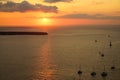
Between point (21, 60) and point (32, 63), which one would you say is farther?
point (21, 60)

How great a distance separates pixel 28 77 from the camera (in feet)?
199

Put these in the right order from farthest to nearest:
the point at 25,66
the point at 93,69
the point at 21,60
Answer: the point at 21,60
the point at 25,66
the point at 93,69

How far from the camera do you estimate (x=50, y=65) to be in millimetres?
75875

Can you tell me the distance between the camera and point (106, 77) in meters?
58.7

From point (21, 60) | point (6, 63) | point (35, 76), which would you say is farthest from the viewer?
point (21, 60)

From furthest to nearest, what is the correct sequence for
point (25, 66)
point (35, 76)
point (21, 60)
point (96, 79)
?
point (21, 60), point (25, 66), point (35, 76), point (96, 79)

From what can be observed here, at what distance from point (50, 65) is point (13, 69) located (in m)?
11.2

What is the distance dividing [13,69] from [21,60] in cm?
1555

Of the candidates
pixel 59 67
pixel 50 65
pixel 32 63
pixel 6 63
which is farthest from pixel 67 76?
pixel 6 63

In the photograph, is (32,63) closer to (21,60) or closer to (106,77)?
(21,60)

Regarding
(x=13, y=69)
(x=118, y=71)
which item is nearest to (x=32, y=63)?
(x=13, y=69)

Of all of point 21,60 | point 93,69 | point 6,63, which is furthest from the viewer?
point 21,60

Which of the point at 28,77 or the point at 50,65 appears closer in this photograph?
the point at 28,77

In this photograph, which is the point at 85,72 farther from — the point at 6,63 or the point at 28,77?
the point at 6,63
